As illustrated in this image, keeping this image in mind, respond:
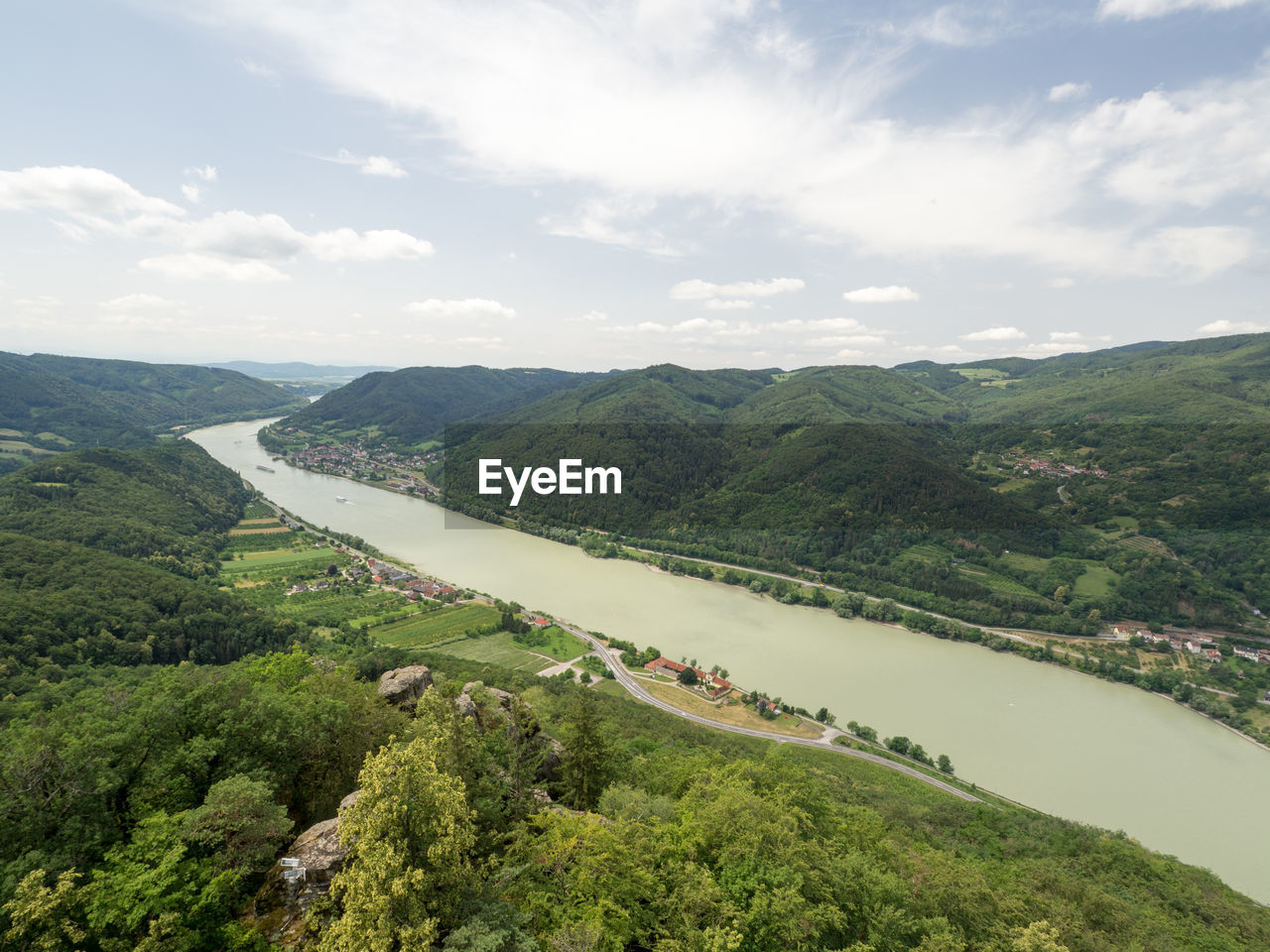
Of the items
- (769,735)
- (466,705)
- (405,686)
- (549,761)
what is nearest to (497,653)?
(769,735)

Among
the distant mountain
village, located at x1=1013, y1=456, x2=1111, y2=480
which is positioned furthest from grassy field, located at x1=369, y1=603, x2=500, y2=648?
village, located at x1=1013, y1=456, x2=1111, y2=480

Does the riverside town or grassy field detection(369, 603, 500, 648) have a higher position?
the riverside town

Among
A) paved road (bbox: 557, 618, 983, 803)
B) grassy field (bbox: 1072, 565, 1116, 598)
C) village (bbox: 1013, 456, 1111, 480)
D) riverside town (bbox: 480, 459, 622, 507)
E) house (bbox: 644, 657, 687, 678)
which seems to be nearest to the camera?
paved road (bbox: 557, 618, 983, 803)

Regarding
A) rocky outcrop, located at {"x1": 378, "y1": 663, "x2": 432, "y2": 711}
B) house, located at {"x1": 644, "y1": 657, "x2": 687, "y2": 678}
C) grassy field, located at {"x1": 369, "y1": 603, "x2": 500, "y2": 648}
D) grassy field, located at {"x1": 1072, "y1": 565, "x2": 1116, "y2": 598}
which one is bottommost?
house, located at {"x1": 644, "y1": 657, "x2": 687, "y2": 678}

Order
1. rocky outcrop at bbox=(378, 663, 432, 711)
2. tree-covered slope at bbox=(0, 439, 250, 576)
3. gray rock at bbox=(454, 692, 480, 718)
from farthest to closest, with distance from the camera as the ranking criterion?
tree-covered slope at bbox=(0, 439, 250, 576) < rocky outcrop at bbox=(378, 663, 432, 711) < gray rock at bbox=(454, 692, 480, 718)

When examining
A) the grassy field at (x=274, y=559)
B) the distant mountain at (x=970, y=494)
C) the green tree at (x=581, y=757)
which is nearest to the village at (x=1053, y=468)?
the distant mountain at (x=970, y=494)

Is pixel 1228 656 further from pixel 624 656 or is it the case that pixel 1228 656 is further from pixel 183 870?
pixel 183 870

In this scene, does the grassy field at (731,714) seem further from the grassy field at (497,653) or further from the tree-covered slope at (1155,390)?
the tree-covered slope at (1155,390)

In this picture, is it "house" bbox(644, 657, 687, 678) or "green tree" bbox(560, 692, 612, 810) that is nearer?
"green tree" bbox(560, 692, 612, 810)

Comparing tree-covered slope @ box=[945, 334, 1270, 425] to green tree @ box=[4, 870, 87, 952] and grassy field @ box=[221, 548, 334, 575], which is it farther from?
grassy field @ box=[221, 548, 334, 575]
